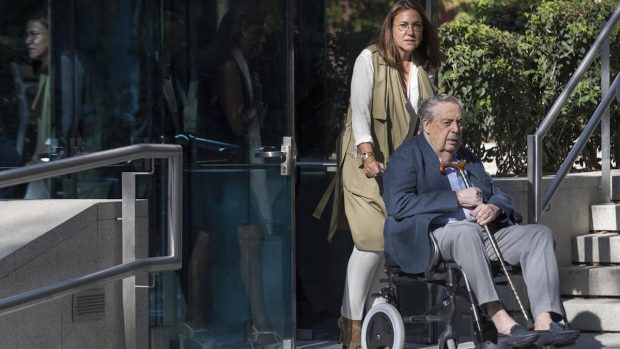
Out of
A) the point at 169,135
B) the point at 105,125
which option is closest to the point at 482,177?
the point at 169,135

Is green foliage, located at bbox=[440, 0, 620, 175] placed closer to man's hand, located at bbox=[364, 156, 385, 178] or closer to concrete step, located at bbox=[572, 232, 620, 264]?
concrete step, located at bbox=[572, 232, 620, 264]

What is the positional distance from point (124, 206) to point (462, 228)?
5.51ft

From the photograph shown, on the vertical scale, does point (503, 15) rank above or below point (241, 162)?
above

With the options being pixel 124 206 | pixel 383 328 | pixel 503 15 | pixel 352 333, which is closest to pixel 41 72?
pixel 124 206

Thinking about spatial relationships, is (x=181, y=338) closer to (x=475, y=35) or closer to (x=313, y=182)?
(x=313, y=182)

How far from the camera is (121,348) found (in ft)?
22.0

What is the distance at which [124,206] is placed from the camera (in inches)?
260

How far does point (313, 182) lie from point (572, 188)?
5.65 ft

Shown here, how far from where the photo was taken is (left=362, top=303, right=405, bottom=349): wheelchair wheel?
6812 mm

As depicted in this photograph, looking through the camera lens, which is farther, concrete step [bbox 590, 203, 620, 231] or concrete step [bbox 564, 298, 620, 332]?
concrete step [bbox 590, 203, 620, 231]

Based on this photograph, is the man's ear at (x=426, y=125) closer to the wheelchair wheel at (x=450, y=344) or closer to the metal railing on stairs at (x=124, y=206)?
the wheelchair wheel at (x=450, y=344)

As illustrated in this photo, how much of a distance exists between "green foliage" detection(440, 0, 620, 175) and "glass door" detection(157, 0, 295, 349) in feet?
6.60

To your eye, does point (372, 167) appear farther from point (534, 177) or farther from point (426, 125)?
point (534, 177)

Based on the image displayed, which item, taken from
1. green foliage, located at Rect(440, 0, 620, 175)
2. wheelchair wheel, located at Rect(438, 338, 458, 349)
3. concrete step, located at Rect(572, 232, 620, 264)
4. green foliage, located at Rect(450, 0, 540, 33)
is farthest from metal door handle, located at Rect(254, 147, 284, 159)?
green foliage, located at Rect(450, 0, 540, 33)
